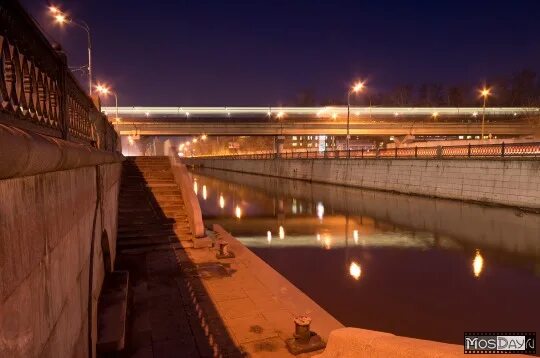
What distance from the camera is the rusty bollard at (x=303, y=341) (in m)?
5.50

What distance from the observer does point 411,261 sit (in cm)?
1234

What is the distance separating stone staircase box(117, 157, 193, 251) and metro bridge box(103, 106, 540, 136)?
38.6 meters

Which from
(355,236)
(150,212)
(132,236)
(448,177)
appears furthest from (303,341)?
(448,177)

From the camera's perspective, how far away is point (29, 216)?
8.49 feet

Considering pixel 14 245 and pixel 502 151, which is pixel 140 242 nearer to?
pixel 14 245

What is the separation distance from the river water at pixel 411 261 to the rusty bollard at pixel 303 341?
2.35m

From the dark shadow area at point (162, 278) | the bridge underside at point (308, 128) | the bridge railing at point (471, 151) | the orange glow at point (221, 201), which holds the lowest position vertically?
the orange glow at point (221, 201)

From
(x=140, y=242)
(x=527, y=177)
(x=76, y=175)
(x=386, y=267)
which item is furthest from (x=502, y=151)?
(x=76, y=175)

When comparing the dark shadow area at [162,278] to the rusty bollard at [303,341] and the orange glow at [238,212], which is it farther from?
the orange glow at [238,212]

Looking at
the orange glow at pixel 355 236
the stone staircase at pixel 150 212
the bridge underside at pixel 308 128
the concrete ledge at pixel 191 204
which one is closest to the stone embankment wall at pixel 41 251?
the concrete ledge at pixel 191 204

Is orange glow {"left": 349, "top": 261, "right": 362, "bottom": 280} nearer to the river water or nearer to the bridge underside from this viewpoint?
the river water

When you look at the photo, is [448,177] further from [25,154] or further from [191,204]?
[25,154]

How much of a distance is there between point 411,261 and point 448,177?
15.1 m

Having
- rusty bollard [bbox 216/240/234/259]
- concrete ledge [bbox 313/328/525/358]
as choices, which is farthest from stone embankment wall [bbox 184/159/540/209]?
concrete ledge [bbox 313/328/525/358]
